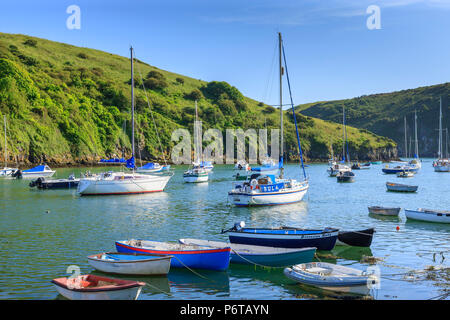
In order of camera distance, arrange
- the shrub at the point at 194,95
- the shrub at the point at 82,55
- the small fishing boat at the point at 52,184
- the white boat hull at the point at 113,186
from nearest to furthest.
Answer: the white boat hull at the point at 113,186, the small fishing boat at the point at 52,184, the shrub at the point at 82,55, the shrub at the point at 194,95

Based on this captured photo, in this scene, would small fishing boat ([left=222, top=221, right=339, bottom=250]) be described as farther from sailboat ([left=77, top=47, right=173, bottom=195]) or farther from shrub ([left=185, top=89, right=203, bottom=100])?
shrub ([left=185, top=89, right=203, bottom=100])

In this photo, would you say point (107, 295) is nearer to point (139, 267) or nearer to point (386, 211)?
point (139, 267)

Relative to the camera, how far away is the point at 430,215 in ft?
94.6

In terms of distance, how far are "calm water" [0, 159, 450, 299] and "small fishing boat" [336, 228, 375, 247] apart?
42 cm

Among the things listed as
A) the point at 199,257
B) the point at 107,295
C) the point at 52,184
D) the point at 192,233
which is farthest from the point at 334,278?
the point at 52,184

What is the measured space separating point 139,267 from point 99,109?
350ft

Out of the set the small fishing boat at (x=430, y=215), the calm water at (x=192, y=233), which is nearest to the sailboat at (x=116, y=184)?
the calm water at (x=192, y=233)

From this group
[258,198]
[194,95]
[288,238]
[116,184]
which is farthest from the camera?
[194,95]

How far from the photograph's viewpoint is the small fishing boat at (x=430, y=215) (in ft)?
93.2

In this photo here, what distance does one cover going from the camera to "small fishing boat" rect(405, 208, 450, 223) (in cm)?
2841

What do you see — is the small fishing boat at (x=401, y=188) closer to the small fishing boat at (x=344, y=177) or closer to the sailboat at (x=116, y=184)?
the small fishing boat at (x=344, y=177)

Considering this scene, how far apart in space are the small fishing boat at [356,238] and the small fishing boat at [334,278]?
552 cm

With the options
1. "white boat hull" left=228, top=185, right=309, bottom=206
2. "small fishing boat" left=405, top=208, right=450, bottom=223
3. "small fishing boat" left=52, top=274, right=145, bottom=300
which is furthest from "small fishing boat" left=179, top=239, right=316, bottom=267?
"white boat hull" left=228, top=185, right=309, bottom=206
